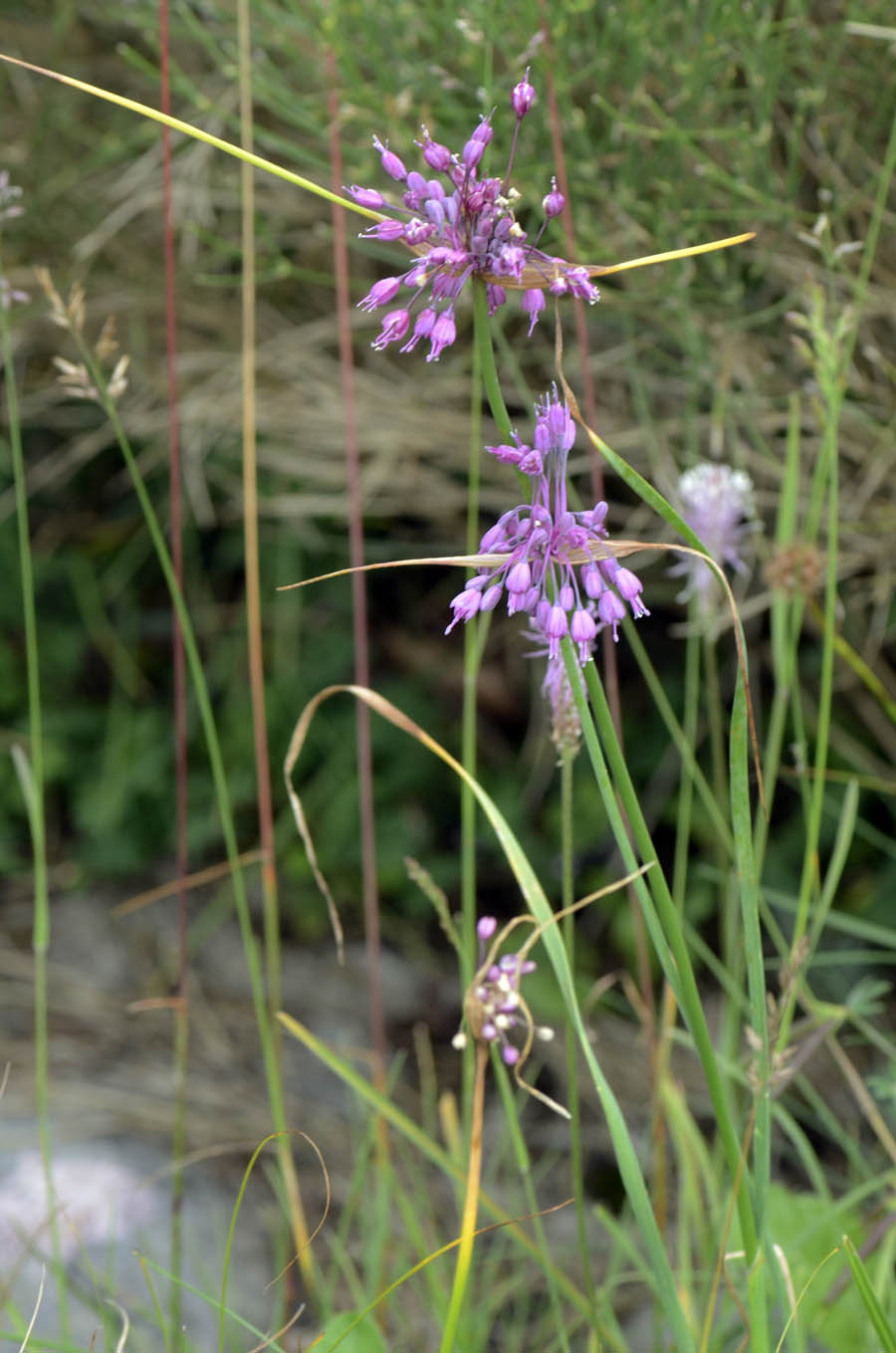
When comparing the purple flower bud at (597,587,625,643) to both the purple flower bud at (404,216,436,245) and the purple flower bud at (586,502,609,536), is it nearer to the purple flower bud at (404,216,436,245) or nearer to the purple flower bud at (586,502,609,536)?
the purple flower bud at (586,502,609,536)

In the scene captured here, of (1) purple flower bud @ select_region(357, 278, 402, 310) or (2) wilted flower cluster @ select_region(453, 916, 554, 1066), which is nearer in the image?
(1) purple flower bud @ select_region(357, 278, 402, 310)

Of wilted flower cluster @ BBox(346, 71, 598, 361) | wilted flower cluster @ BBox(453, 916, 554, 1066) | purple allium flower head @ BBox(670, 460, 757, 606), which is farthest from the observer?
purple allium flower head @ BBox(670, 460, 757, 606)

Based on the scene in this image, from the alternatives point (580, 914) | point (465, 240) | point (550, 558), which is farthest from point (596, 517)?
point (580, 914)

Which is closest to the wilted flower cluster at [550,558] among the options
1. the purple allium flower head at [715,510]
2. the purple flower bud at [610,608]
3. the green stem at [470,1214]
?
the purple flower bud at [610,608]

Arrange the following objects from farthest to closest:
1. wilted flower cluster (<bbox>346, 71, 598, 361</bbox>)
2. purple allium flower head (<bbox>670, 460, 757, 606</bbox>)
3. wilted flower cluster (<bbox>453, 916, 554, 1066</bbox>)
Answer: purple allium flower head (<bbox>670, 460, 757, 606</bbox>)
wilted flower cluster (<bbox>453, 916, 554, 1066</bbox>)
wilted flower cluster (<bbox>346, 71, 598, 361</bbox>)

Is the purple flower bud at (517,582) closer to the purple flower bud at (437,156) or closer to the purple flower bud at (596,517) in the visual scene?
the purple flower bud at (596,517)

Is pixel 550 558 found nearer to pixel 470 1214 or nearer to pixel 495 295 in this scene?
pixel 495 295

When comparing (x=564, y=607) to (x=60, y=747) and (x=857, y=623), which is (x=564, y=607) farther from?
(x=60, y=747)

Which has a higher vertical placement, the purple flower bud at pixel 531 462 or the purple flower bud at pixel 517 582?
the purple flower bud at pixel 531 462

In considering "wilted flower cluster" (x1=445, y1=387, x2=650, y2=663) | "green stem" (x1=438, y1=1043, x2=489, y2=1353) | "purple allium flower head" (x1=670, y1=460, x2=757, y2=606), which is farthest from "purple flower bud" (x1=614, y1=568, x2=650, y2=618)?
"purple allium flower head" (x1=670, y1=460, x2=757, y2=606)
